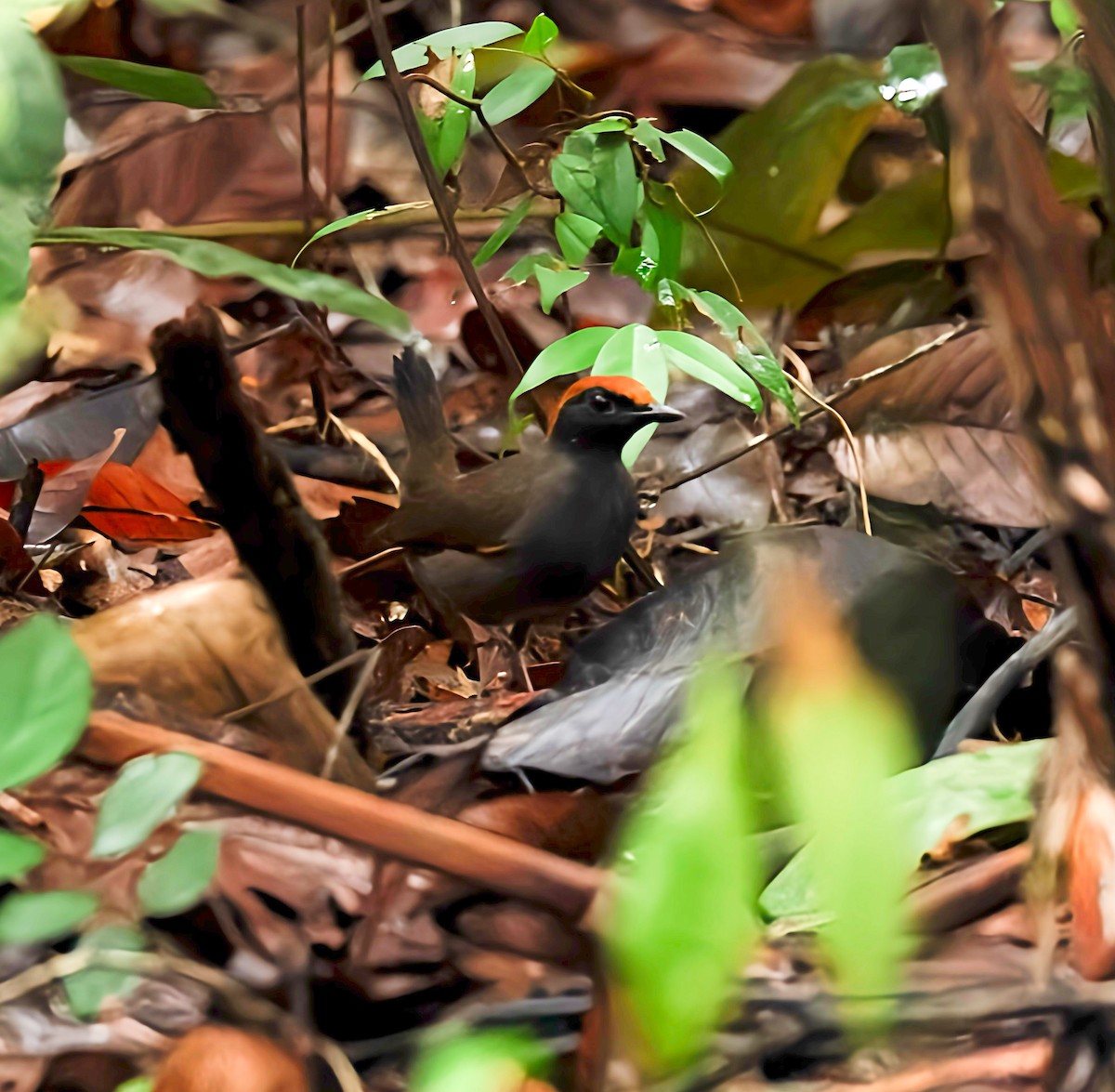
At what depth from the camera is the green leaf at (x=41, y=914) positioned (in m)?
0.92

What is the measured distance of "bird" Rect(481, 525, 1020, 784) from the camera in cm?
126

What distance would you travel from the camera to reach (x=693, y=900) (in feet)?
2.04

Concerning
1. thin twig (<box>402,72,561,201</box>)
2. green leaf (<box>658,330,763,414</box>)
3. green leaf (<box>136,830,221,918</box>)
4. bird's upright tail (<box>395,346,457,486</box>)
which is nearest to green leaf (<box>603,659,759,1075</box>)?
green leaf (<box>136,830,221,918</box>)

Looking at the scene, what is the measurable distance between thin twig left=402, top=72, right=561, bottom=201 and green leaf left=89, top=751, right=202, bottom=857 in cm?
121

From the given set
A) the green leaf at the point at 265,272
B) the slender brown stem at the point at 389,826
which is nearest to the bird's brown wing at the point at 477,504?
the green leaf at the point at 265,272

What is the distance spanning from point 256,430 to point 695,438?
1372 mm

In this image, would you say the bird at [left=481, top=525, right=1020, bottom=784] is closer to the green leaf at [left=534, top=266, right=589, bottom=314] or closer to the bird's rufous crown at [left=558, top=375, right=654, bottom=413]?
the green leaf at [left=534, top=266, right=589, bottom=314]

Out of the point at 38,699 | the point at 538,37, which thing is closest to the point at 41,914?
the point at 38,699

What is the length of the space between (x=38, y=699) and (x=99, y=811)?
11 centimetres

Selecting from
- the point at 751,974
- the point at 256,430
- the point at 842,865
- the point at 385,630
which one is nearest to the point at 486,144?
the point at 385,630

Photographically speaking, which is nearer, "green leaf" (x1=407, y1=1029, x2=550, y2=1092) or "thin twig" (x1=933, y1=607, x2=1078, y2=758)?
"green leaf" (x1=407, y1=1029, x2=550, y2=1092)

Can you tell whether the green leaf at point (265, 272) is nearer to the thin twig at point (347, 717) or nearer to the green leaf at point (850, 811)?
the thin twig at point (347, 717)

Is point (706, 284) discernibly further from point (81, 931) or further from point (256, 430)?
point (81, 931)

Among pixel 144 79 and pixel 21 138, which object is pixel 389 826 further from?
pixel 144 79
